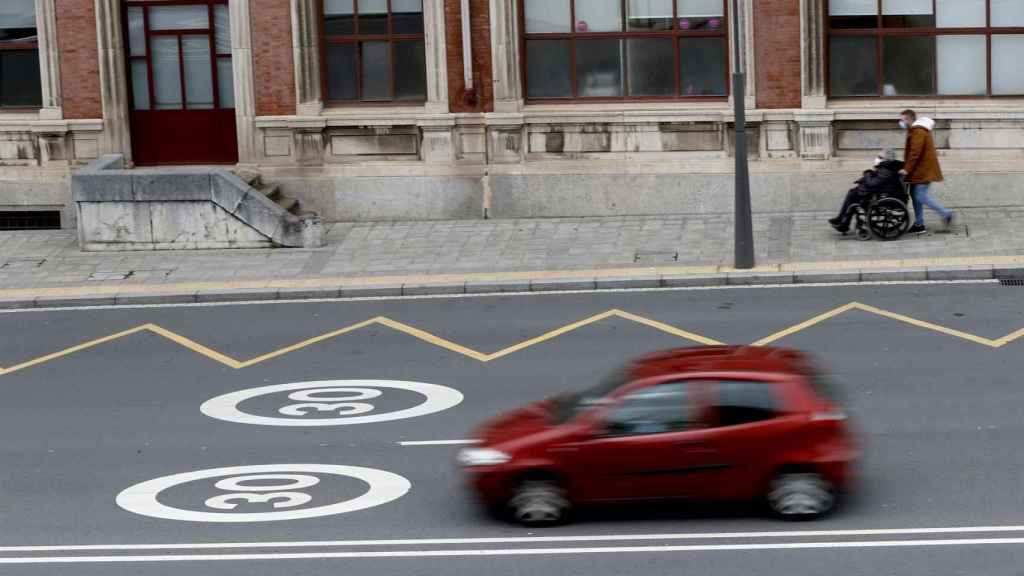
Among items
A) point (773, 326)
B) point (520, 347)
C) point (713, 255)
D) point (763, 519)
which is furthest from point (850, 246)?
point (763, 519)

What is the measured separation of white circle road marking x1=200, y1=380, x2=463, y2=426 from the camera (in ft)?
52.2

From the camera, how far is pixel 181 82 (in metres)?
27.7

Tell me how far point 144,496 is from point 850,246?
1256cm

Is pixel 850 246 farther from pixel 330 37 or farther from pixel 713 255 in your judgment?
pixel 330 37

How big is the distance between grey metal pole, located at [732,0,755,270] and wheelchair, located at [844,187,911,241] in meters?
1.99

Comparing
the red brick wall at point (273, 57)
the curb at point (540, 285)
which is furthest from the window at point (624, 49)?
the curb at point (540, 285)

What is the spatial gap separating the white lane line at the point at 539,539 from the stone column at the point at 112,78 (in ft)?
51.9

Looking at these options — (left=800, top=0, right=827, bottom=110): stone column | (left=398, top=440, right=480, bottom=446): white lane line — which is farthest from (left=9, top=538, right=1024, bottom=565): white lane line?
(left=800, top=0, right=827, bottom=110): stone column

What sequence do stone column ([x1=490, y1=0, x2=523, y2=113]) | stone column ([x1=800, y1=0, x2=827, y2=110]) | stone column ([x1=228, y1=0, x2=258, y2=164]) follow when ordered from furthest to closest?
stone column ([x1=228, y1=0, x2=258, y2=164])
stone column ([x1=490, y1=0, x2=523, y2=113])
stone column ([x1=800, y1=0, x2=827, y2=110])

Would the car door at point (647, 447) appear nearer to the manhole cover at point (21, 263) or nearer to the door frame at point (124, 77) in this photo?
the manhole cover at point (21, 263)

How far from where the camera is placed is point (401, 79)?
27219mm

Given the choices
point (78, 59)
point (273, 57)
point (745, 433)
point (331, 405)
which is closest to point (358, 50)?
point (273, 57)

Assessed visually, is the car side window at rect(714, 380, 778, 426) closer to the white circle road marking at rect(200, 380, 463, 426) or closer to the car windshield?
the car windshield

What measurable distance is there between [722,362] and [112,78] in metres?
17.2
